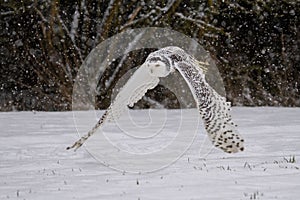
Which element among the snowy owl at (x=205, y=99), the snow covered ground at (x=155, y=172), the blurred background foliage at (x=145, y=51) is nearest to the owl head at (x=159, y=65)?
the snowy owl at (x=205, y=99)

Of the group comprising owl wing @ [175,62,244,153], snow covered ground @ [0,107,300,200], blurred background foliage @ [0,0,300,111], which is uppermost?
owl wing @ [175,62,244,153]

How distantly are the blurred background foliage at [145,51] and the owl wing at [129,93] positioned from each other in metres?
7.95

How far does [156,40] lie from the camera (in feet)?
50.3

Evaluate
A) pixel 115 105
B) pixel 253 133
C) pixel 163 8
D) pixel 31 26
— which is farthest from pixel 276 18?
pixel 115 105

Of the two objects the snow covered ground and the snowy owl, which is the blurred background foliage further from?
the snowy owl

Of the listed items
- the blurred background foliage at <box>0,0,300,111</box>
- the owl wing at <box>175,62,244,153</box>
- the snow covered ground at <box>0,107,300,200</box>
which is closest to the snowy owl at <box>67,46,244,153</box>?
the owl wing at <box>175,62,244,153</box>

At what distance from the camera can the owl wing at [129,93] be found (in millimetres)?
6555

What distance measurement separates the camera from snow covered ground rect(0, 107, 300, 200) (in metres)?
5.61

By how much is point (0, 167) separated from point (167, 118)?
5.08m

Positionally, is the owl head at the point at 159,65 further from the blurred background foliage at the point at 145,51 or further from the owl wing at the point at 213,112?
the blurred background foliage at the point at 145,51

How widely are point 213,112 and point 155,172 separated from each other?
0.95 metres

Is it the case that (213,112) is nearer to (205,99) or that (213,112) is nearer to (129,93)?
(205,99)

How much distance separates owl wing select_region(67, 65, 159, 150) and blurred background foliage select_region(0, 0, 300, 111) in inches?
313

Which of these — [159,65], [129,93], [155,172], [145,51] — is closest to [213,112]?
[159,65]
